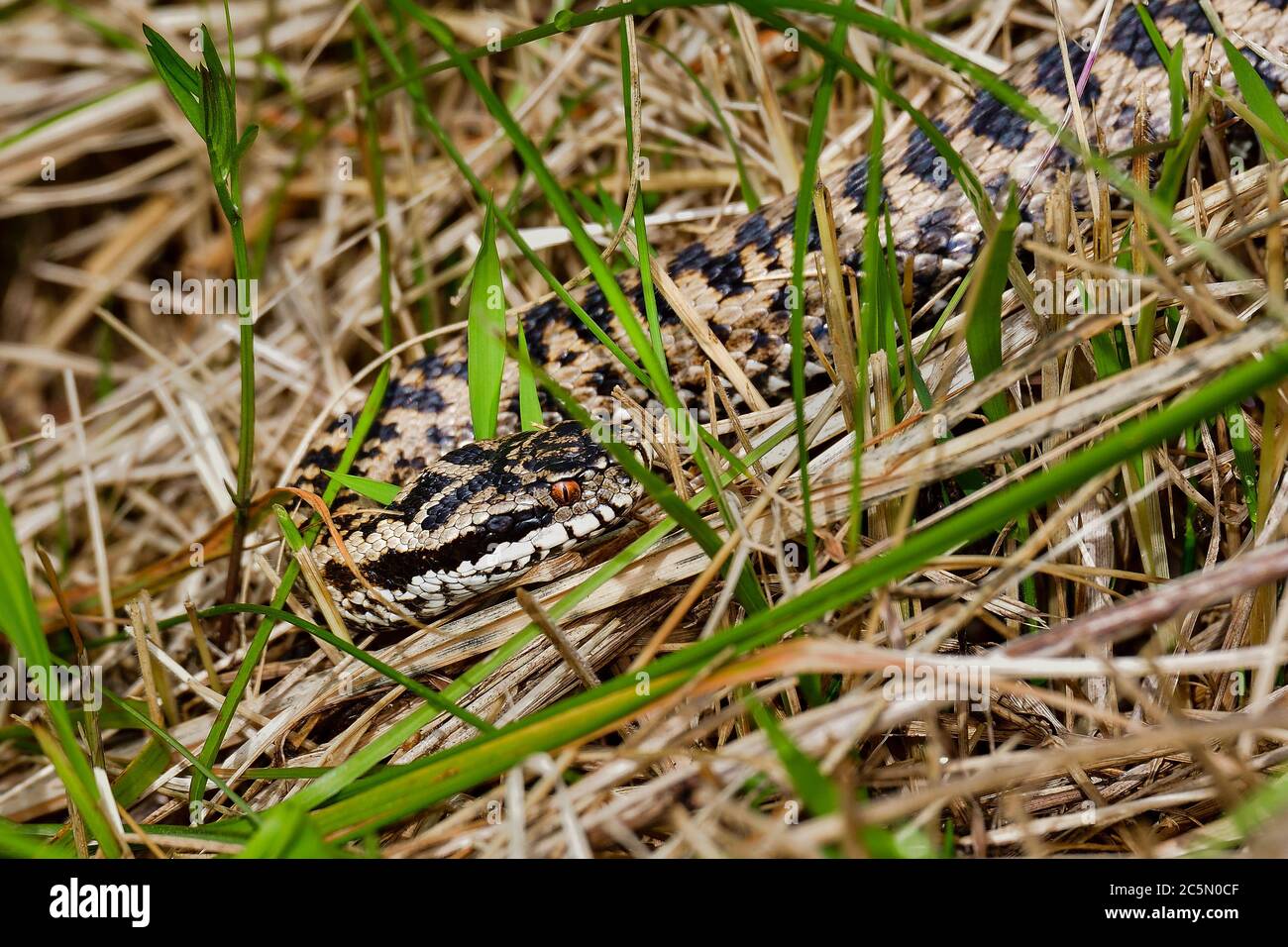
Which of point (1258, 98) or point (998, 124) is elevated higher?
point (998, 124)

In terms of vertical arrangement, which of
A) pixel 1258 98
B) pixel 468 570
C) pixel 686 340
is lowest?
pixel 468 570

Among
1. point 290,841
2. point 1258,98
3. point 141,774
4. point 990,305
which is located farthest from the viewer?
point 141,774

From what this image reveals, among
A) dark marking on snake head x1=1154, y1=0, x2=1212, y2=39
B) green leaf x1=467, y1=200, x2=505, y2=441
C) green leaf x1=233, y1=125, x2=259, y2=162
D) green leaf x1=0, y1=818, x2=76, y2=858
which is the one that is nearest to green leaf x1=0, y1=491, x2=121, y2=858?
green leaf x1=0, y1=818, x2=76, y2=858

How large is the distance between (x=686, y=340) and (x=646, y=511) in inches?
40.1

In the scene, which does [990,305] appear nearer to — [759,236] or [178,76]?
[759,236]

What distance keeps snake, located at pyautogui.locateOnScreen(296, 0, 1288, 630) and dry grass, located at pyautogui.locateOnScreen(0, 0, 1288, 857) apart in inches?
10.2

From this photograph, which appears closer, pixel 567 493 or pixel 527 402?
pixel 567 493

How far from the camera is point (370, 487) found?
12.8ft

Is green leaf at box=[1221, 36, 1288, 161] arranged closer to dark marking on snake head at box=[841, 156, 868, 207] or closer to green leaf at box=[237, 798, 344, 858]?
dark marking on snake head at box=[841, 156, 868, 207]

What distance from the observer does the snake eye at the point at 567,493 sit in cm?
373

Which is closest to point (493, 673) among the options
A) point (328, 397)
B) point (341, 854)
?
point (341, 854)

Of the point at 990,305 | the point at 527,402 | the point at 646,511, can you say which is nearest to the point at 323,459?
the point at 527,402

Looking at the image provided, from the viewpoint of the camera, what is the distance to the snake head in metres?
3.74
